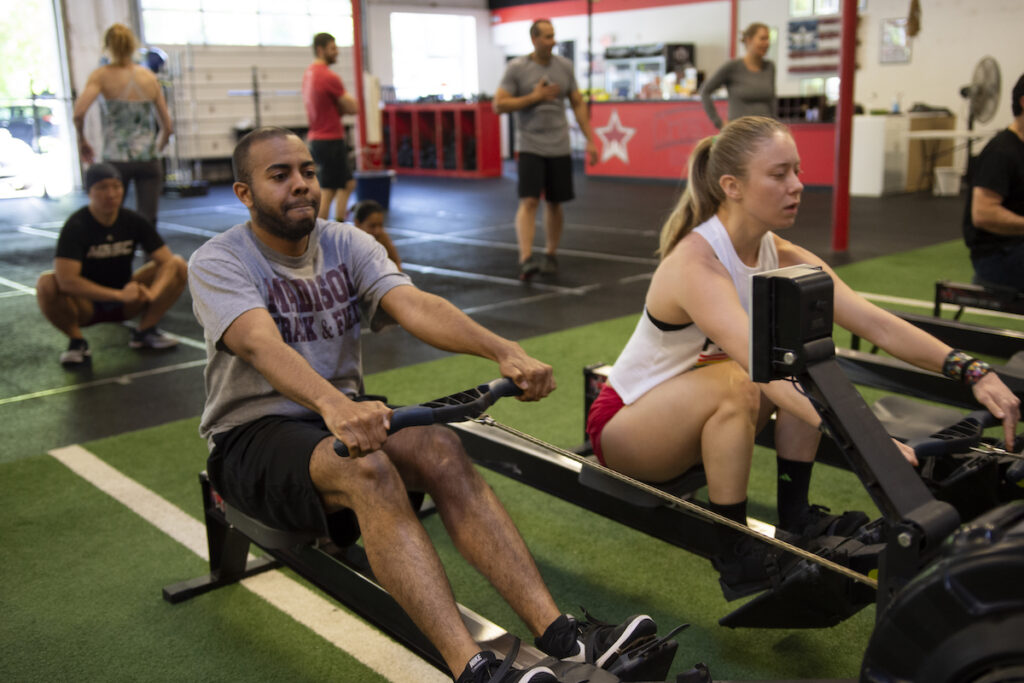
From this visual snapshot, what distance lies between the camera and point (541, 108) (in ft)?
19.9

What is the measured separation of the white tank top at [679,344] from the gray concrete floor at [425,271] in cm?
214

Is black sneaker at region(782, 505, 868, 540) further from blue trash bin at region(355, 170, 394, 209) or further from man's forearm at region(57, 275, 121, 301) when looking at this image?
blue trash bin at region(355, 170, 394, 209)

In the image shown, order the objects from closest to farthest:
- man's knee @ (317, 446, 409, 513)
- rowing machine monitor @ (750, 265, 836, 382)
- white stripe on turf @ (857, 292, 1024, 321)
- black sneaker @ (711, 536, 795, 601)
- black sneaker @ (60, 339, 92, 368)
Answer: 1. rowing machine monitor @ (750, 265, 836, 382)
2. man's knee @ (317, 446, 409, 513)
3. black sneaker @ (711, 536, 795, 601)
4. black sneaker @ (60, 339, 92, 368)
5. white stripe on turf @ (857, 292, 1024, 321)

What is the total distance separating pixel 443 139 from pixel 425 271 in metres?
8.11


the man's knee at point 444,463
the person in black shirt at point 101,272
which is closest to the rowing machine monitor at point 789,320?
the man's knee at point 444,463

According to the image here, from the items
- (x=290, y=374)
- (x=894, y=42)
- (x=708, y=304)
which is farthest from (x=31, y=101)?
(x=708, y=304)

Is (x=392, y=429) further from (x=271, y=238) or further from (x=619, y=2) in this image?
(x=619, y=2)

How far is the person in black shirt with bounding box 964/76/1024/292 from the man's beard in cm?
260

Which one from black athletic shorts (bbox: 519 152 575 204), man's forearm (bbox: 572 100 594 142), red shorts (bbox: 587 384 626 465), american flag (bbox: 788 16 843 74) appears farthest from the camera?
american flag (bbox: 788 16 843 74)

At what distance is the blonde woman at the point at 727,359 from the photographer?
2.04 meters

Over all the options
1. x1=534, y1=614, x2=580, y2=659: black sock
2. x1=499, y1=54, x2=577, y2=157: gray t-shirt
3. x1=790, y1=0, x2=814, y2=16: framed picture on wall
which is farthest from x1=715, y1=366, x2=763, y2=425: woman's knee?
x1=790, y1=0, x2=814, y2=16: framed picture on wall

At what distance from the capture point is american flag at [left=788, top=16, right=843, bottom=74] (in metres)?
13.2

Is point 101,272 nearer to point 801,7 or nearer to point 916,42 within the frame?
Result: point 916,42

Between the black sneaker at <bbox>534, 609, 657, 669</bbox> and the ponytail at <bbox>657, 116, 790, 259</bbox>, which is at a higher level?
the ponytail at <bbox>657, 116, 790, 259</bbox>
